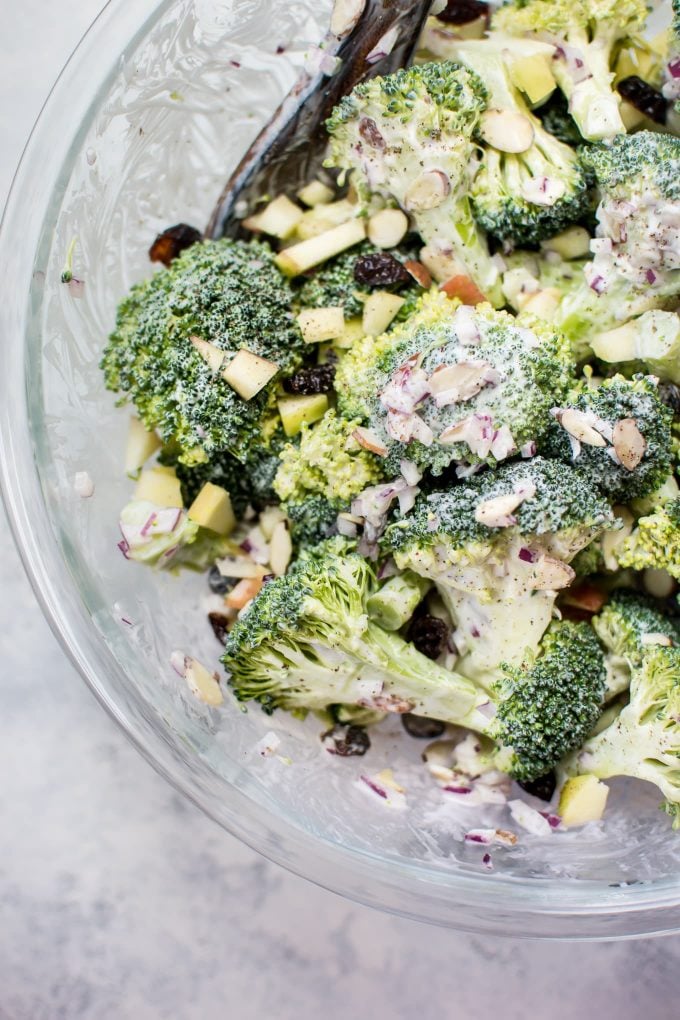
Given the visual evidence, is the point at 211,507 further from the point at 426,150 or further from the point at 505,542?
the point at 426,150

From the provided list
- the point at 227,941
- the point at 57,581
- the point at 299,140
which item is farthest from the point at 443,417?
the point at 227,941

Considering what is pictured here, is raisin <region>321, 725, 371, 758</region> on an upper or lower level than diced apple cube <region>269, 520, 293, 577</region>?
lower

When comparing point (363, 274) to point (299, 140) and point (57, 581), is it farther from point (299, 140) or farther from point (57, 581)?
point (57, 581)

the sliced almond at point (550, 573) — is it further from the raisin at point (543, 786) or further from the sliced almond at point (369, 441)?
the raisin at point (543, 786)

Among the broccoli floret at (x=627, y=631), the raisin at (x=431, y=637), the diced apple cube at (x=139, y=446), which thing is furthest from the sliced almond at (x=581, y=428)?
the diced apple cube at (x=139, y=446)

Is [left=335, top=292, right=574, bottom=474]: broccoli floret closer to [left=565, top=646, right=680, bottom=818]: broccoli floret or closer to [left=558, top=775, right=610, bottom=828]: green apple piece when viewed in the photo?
[left=565, top=646, right=680, bottom=818]: broccoli floret

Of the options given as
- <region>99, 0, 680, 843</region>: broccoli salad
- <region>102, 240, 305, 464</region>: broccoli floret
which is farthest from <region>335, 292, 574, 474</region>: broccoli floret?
<region>102, 240, 305, 464</region>: broccoli floret
